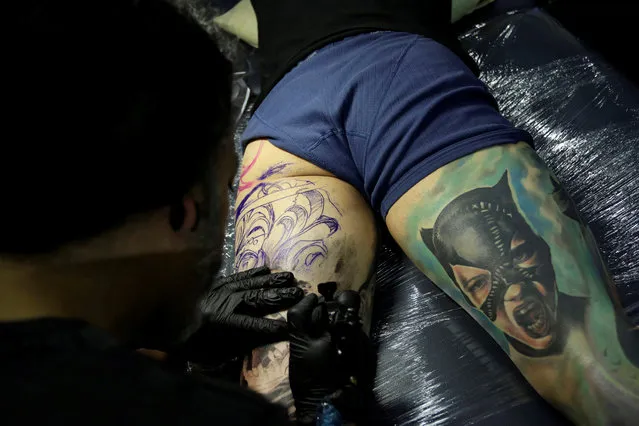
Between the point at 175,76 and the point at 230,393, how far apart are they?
0.81 feet

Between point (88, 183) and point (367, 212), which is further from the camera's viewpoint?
point (367, 212)

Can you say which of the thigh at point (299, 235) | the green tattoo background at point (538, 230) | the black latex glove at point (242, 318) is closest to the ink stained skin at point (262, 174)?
the thigh at point (299, 235)

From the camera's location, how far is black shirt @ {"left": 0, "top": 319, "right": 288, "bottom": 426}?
1.27 ft

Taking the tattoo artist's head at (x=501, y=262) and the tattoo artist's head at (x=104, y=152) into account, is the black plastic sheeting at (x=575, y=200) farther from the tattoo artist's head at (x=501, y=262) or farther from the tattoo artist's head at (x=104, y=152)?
the tattoo artist's head at (x=104, y=152)

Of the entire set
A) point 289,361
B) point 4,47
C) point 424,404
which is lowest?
point 424,404

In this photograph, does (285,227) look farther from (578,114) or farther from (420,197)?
(578,114)

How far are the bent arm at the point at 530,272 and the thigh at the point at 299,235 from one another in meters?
0.11

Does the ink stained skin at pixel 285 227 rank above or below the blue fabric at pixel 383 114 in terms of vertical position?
below

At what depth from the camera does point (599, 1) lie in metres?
1.83

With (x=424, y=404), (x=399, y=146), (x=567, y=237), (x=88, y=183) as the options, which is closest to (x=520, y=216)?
(x=567, y=237)

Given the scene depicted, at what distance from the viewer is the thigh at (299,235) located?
98 cm

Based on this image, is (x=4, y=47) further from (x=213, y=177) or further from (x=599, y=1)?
(x=599, y=1)

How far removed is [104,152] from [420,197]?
577 millimetres

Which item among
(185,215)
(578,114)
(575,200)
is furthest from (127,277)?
(578,114)
